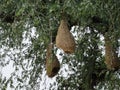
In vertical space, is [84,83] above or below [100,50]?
below

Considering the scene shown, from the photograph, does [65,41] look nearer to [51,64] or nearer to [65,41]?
[65,41]

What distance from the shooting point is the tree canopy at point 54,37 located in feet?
12.9

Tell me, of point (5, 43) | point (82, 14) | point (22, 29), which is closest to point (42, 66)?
point (5, 43)

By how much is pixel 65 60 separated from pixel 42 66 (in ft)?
1.00

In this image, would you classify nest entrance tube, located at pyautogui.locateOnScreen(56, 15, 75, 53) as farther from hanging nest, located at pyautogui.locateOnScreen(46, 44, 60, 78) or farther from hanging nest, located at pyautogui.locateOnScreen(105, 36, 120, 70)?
hanging nest, located at pyautogui.locateOnScreen(105, 36, 120, 70)

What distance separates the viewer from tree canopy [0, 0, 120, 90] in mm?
3926

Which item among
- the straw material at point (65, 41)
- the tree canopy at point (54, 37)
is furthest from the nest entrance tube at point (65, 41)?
the tree canopy at point (54, 37)

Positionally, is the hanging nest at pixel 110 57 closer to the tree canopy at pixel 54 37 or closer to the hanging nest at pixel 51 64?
the tree canopy at pixel 54 37

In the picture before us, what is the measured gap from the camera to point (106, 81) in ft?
18.4

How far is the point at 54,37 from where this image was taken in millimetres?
4684

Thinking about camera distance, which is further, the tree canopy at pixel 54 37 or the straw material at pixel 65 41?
the tree canopy at pixel 54 37

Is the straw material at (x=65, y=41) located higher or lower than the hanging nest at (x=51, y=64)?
higher

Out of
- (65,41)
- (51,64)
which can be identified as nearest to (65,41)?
(65,41)

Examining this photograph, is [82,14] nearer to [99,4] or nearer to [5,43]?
[99,4]
